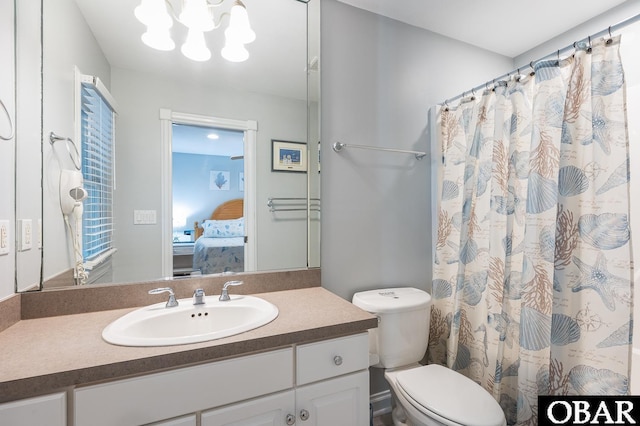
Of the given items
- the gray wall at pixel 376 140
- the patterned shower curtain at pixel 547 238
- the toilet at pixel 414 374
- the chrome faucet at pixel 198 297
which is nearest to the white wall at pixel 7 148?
the chrome faucet at pixel 198 297

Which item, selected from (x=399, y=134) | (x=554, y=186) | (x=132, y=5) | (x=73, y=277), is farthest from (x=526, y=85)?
(x=73, y=277)

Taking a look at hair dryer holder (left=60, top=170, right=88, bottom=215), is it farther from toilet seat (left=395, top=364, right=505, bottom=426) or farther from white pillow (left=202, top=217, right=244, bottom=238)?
toilet seat (left=395, top=364, right=505, bottom=426)

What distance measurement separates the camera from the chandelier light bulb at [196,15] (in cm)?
126

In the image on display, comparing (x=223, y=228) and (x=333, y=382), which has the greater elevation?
(x=223, y=228)

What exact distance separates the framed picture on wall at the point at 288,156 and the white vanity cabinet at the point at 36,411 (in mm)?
1147

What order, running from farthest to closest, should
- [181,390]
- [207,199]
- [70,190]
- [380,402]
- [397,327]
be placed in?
1. [380,402]
2. [397,327]
3. [207,199]
4. [70,190]
5. [181,390]

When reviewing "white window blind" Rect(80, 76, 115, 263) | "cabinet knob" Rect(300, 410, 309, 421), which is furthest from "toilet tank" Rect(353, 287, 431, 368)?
"white window blind" Rect(80, 76, 115, 263)

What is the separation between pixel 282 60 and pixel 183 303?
130 cm

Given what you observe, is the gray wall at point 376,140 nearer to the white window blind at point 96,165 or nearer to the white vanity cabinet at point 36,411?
the white window blind at point 96,165

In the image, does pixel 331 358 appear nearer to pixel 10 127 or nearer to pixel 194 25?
pixel 10 127

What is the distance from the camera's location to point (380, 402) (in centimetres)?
175

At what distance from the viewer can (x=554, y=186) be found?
126cm

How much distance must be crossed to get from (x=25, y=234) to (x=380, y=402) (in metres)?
1.91

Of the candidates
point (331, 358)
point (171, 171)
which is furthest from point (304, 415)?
point (171, 171)
